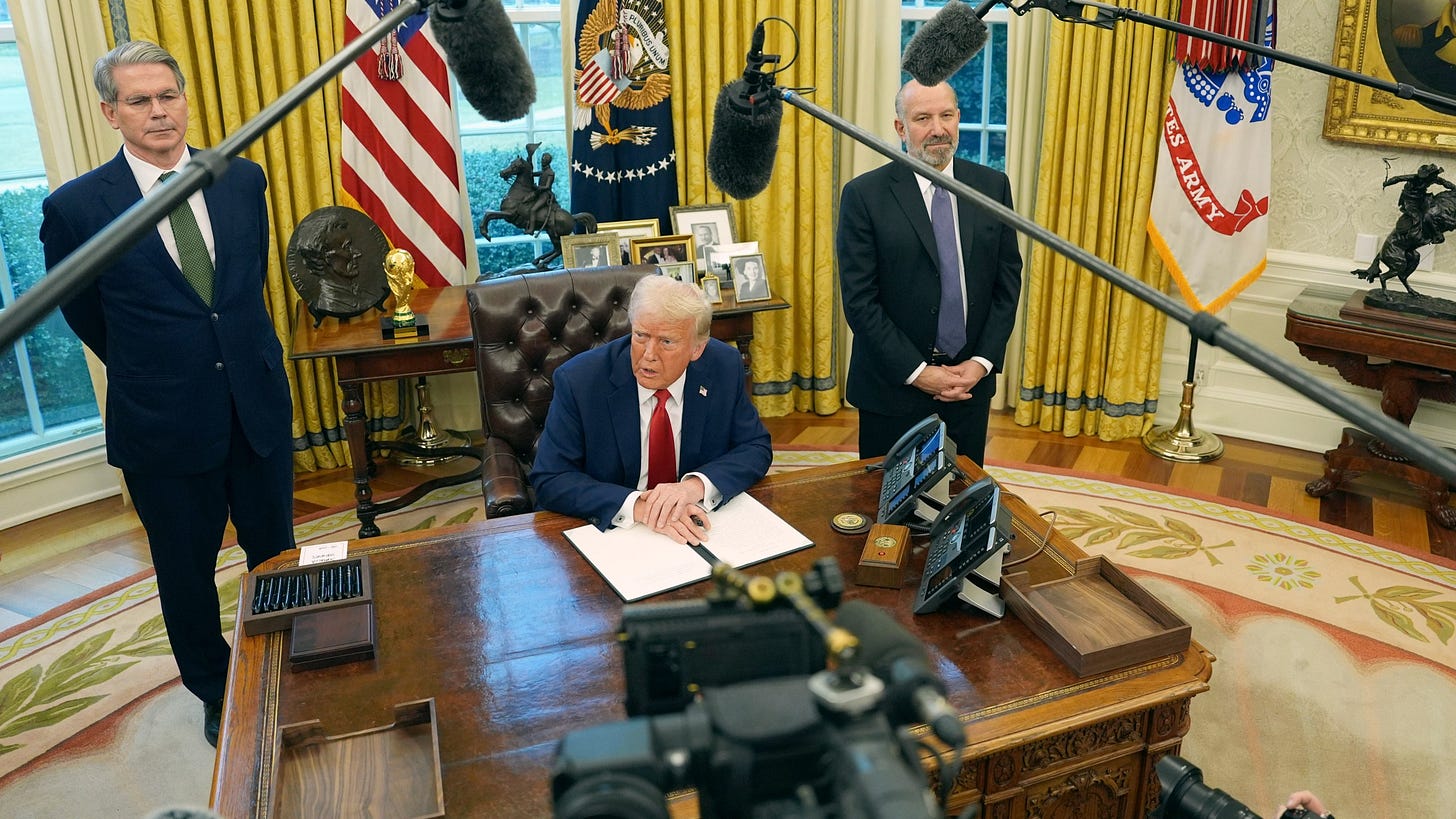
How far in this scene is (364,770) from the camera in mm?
1871

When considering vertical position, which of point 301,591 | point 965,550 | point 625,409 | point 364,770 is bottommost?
point 364,770

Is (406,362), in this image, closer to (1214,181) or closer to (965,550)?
(965,550)

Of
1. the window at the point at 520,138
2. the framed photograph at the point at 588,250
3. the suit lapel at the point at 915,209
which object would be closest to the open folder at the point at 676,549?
the suit lapel at the point at 915,209

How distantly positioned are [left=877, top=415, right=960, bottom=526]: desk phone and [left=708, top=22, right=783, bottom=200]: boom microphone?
35.2 inches

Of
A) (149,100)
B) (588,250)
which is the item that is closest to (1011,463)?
(588,250)

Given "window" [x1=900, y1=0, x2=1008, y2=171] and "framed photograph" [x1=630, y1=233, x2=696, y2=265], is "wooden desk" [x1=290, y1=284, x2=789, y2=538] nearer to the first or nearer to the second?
"framed photograph" [x1=630, y1=233, x2=696, y2=265]

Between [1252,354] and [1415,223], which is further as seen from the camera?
[1415,223]

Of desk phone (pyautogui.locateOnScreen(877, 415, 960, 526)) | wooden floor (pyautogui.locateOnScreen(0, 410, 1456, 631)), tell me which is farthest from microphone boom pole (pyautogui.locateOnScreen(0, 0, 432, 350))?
wooden floor (pyautogui.locateOnScreen(0, 410, 1456, 631))

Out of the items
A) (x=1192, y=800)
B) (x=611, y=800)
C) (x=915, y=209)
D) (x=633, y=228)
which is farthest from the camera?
(x=633, y=228)

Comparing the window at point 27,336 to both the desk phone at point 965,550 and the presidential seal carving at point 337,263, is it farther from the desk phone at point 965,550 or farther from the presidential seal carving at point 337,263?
the desk phone at point 965,550

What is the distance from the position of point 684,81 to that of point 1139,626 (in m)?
3.51

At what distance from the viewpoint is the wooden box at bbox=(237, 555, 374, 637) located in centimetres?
226

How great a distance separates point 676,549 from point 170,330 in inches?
55.0

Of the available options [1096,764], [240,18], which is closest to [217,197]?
[240,18]
